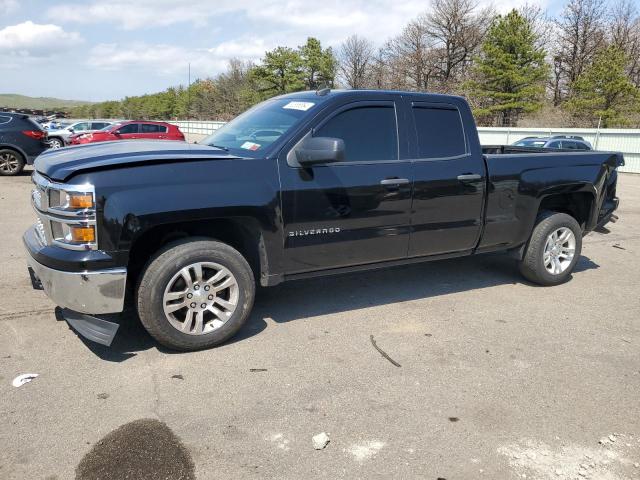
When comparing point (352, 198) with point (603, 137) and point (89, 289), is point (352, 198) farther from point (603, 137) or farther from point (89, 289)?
point (603, 137)

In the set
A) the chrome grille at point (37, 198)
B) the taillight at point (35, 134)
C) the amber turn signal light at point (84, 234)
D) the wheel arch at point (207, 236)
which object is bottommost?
the wheel arch at point (207, 236)

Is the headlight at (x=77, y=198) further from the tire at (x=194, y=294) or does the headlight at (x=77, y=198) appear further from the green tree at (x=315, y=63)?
the green tree at (x=315, y=63)

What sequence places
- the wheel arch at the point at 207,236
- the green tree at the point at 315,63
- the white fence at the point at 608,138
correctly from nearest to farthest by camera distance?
1. the wheel arch at the point at 207,236
2. the white fence at the point at 608,138
3. the green tree at the point at 315,63

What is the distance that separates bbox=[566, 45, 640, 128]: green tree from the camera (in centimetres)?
3166

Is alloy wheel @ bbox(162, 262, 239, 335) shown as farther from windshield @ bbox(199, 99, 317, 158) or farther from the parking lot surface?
windshield @ bbox(199, 99, 317, 158)

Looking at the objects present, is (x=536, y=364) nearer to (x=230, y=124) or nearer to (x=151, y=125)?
(x=230, y=124)

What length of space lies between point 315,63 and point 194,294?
56655 millimetres

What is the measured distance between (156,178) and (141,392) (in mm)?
1396

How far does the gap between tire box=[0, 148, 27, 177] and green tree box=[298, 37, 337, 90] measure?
147 feet

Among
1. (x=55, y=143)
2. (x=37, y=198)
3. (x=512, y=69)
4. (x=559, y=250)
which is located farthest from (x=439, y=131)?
(x=512, y=69)

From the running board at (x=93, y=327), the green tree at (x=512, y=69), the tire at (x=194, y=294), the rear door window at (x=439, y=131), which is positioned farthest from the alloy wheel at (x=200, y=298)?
the green tree at (x=512, y=69)

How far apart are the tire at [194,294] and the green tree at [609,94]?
3338cm

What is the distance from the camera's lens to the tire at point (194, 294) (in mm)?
3559

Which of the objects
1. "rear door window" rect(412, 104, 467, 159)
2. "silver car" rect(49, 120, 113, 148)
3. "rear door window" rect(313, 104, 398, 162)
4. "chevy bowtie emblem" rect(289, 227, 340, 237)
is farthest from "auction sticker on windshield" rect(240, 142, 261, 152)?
"silver car" rect(49, 120, 113, 148)
